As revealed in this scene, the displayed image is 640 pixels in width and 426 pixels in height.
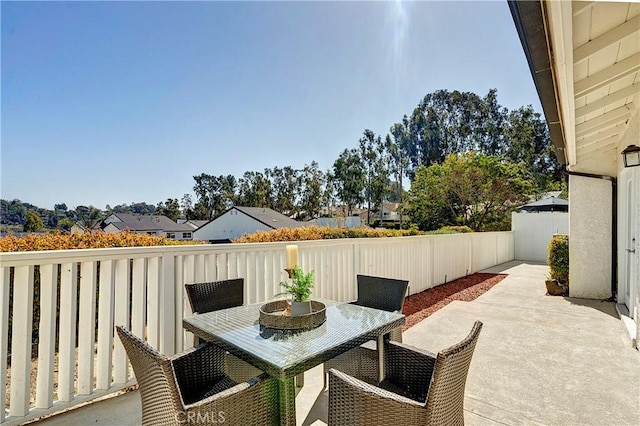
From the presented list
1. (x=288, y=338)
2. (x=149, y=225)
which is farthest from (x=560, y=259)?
(x=149, y=225)

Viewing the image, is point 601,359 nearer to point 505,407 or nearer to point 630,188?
point 505,407

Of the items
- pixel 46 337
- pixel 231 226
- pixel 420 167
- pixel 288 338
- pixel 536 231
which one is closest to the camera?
pixel 288 338

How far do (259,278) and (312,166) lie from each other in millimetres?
38117

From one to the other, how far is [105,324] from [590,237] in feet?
23.9

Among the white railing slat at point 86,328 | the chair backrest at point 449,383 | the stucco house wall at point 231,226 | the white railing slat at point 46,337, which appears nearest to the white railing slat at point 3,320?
the white railing slat at point 46,337

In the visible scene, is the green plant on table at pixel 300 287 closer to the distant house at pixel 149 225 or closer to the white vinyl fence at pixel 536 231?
the white vinyl fence at pixel 536 231

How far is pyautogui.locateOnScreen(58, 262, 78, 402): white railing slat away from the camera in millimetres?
2258

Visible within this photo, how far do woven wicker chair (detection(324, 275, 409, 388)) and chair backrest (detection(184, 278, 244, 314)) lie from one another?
97 centimetres

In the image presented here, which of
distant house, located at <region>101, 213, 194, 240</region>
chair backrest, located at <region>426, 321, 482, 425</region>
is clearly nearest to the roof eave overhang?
chair backrest, located at <region>426, 321, 482, 425</region>

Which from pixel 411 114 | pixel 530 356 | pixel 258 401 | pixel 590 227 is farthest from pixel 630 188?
pixel 411 114

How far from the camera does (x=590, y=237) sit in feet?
18.6

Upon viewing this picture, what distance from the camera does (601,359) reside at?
315 cm

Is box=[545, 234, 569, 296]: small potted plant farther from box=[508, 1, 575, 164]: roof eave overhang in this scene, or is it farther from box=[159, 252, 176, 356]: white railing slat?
box=[159, 252, 176, 356]: white railing slat

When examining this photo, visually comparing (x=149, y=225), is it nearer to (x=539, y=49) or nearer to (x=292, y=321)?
(x=292, y=321)
